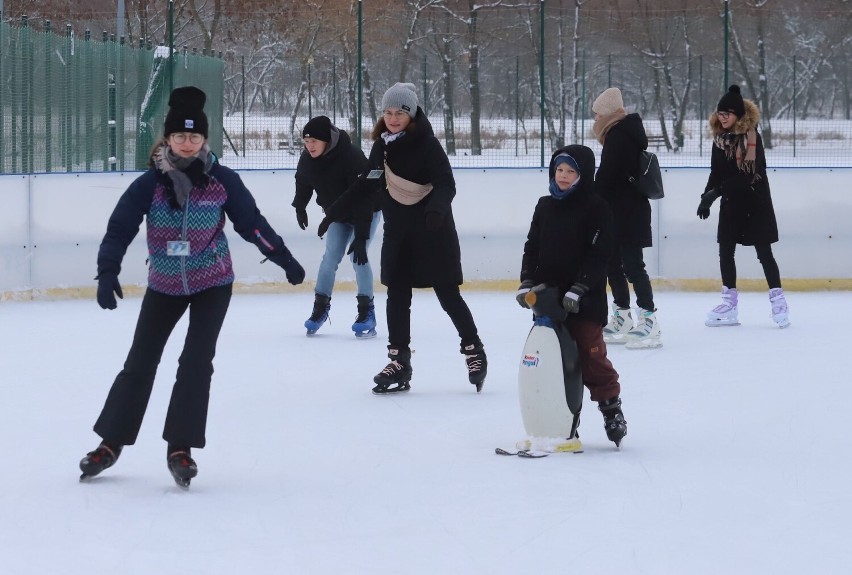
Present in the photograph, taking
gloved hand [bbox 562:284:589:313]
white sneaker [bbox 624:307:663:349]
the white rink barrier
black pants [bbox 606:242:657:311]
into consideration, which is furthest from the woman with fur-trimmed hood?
gloved hand [bbox 562:284:589:313]

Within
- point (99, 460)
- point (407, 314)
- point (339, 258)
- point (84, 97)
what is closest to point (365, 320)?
point (339, 258)

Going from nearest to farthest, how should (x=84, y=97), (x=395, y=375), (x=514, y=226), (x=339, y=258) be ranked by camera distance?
1. (x=395, y=375)
2. (x=339, y=258)
3. (x=514, y=226)
4. (x=84, y=97)

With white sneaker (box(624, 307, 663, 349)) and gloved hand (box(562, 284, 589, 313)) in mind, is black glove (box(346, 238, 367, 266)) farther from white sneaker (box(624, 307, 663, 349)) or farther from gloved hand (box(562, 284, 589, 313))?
gloved hand (box(562, 284, 589, 313))

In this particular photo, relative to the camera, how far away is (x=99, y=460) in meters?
4.64

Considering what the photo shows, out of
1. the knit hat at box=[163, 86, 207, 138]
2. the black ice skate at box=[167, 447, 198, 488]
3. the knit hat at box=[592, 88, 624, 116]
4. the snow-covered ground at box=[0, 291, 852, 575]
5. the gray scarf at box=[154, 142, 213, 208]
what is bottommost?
the snow-covered ground at box=[0, 291, 852, 575]

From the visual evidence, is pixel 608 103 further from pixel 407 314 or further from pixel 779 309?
pixel 407 314

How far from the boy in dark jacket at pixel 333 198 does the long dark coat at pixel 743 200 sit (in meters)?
2.07

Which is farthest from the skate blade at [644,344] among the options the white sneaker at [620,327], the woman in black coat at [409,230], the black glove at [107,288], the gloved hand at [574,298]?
the black glove at [107,288]

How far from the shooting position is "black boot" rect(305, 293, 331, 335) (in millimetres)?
8469

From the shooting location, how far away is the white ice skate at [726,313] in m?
8.88

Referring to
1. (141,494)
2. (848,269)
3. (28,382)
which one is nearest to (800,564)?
(141,494)

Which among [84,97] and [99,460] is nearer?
[99,460]

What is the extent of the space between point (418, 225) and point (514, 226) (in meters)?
4.49

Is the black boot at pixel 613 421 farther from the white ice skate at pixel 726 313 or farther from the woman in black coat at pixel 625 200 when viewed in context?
the white ice skate at pixel 726 313
